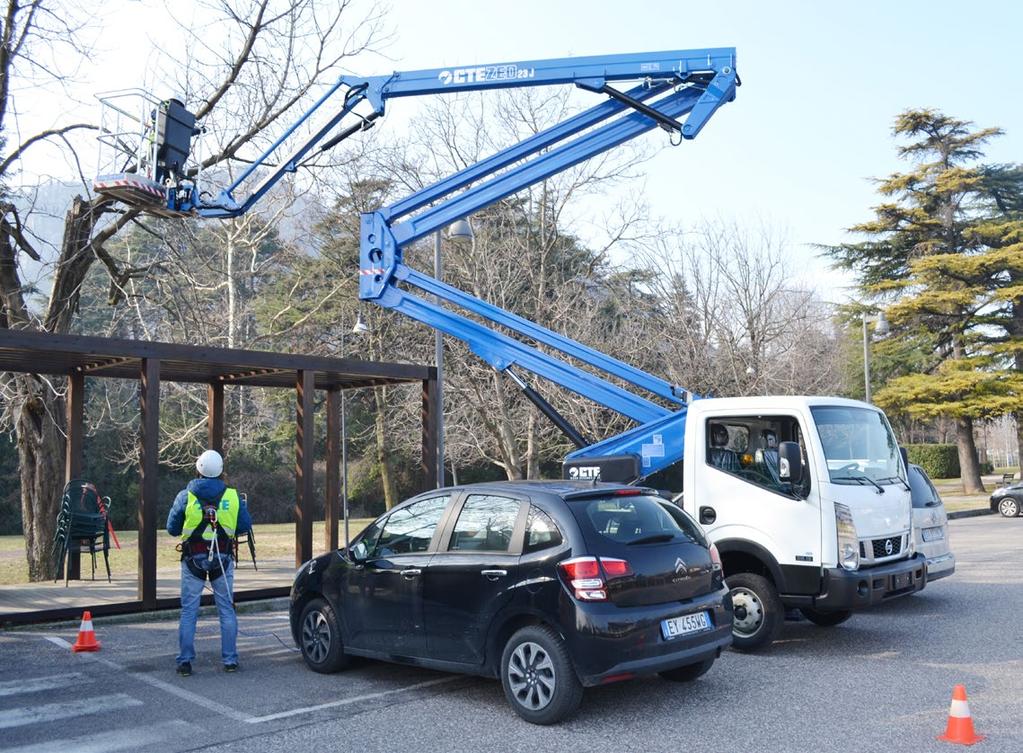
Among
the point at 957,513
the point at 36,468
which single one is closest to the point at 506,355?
the point at 36,468

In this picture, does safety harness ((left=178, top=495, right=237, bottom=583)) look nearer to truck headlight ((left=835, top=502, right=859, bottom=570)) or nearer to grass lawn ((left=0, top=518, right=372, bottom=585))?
truck headlight ((left=835, top=502, right=859, bottom=570))

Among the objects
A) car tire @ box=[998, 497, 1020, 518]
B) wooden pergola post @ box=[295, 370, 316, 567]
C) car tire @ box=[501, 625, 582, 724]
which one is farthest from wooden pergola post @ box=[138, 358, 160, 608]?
car tire @ box=[998, 497, 1020, 518]

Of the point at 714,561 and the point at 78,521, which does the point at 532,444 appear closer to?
the point at 78,521

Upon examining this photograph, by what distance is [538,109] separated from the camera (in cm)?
2845

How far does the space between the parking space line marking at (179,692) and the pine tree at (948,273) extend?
34691 millimetres

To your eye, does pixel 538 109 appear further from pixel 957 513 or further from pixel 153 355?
pixel 153 355

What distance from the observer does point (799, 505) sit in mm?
8070

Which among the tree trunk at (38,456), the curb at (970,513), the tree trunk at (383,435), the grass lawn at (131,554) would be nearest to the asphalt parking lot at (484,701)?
the tree trunk at (38,456)

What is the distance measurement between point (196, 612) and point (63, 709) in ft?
4.31

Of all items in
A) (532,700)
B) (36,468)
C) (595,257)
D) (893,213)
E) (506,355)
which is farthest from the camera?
(893,213)

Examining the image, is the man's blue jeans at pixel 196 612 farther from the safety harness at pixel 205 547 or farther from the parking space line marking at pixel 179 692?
the parking space line marking at pixel 179 692

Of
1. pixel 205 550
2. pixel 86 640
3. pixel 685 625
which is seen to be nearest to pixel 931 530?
pixel 685 625

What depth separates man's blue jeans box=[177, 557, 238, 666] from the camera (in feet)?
24.7

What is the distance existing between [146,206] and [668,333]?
59.2 feet
